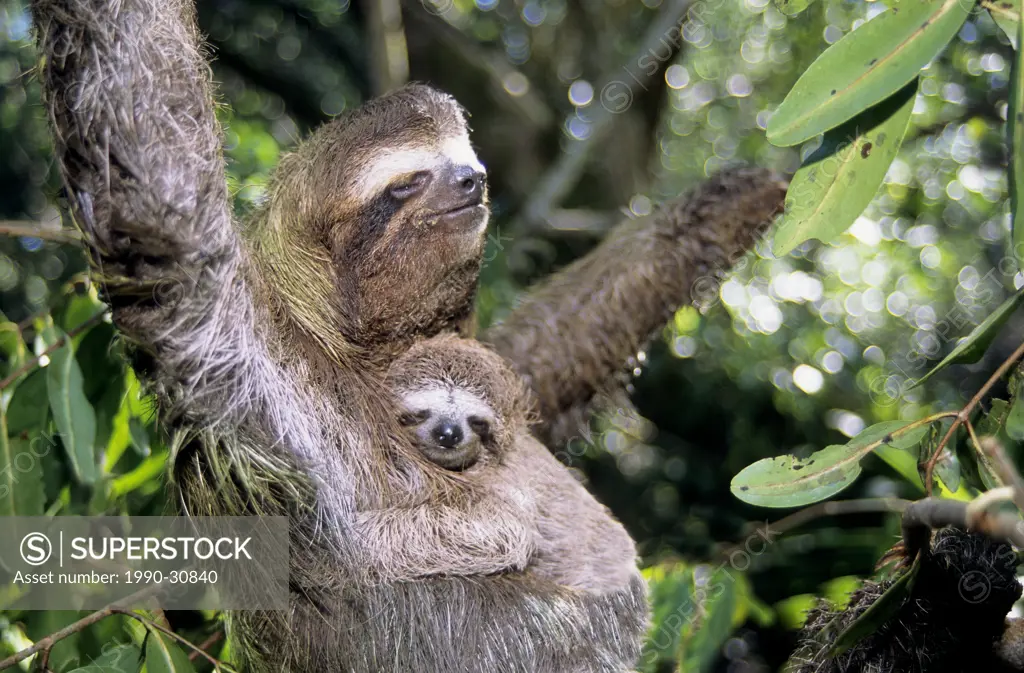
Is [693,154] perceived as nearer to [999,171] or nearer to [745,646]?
[999,171]

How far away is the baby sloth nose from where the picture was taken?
4.10 meters

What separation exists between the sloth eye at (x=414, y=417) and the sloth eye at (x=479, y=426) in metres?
0.20

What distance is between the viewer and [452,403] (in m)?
4.16

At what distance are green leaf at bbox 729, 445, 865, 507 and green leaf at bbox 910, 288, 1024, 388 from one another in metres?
0.37

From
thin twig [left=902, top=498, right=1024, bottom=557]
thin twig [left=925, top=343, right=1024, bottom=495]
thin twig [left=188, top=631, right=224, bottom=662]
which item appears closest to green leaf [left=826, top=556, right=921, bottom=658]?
thin twig [left=902, top=498, right=1024, bottom=557]

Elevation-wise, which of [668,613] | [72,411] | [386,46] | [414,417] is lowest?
[72,411]

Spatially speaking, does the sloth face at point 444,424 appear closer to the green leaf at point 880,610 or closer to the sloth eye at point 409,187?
the sloth eye at point 409,187

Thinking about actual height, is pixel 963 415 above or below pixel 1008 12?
below

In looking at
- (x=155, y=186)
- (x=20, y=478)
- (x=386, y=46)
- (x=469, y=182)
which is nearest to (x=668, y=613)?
(x=469, y=182)

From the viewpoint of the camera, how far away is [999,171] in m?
9.62

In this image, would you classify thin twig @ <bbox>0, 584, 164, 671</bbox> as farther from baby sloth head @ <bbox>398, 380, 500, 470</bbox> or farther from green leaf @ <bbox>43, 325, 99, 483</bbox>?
baby sloth head @ <bbox>398, 380, 500, 470</bbox>

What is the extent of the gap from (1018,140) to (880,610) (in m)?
1.70

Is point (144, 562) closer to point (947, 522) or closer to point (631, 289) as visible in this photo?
point (947, 522)

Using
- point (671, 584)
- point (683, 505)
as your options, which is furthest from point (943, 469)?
point (683, 505)
